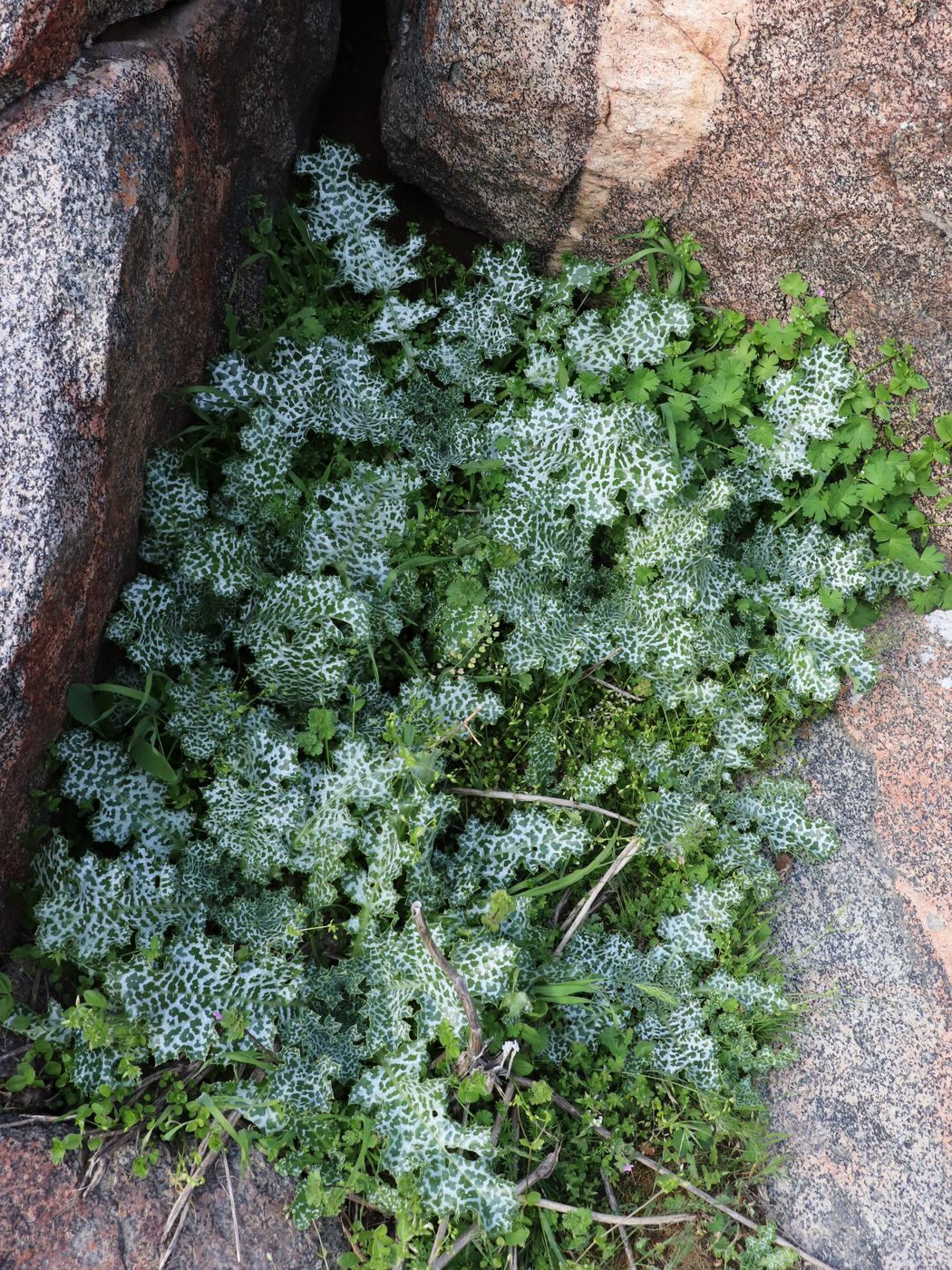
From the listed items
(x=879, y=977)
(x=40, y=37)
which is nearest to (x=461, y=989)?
(x=879, y=977)

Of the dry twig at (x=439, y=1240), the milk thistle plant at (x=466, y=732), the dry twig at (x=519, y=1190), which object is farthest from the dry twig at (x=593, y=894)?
the dry twig at (x=439, y=1240)

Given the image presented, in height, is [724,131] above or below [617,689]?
above

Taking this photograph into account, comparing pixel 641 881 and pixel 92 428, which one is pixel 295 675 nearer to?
pixel 92 428

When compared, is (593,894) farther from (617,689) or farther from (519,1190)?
(519,1190)

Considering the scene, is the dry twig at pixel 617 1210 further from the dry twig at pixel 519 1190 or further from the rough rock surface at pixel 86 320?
the rough rock surface at pixel 86 320

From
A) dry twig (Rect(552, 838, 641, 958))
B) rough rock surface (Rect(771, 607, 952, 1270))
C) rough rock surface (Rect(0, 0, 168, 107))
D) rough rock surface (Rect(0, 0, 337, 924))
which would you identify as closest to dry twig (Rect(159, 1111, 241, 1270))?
rough rock surface (Rect(0, 0, 337, 924))

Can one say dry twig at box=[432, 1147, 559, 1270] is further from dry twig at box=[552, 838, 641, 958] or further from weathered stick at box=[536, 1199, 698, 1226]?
dry twig at box=[552, 838, 641, 958]
